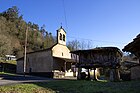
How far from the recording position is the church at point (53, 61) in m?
46.6

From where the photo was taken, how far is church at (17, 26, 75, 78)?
4657 cm

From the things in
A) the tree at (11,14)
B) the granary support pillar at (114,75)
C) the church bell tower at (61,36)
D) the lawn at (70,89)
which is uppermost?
the tree at (11,14)

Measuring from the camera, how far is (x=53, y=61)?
153 ft

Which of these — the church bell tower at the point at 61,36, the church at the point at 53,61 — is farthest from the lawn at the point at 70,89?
the church bell tower at the point at 61,36

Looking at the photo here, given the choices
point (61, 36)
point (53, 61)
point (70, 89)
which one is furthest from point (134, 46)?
point (61, 36)

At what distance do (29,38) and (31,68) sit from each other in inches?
1390

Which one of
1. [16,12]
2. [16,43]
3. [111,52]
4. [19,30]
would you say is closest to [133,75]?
[111,52]

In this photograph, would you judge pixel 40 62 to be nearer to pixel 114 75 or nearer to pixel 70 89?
pixel 114 75

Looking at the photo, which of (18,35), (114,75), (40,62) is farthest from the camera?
(18,35)

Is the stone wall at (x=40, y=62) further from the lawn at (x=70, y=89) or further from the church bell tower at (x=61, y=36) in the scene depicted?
the lawn at (x=70, y=89)

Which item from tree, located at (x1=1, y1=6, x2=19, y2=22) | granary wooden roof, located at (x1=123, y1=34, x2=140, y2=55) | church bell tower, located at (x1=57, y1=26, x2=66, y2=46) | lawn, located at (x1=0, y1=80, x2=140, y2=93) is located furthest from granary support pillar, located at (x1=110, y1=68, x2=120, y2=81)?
tree, located at (x1=1, y1=6, x2=19, y2=22)

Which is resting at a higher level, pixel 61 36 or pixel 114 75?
pixel 61 36

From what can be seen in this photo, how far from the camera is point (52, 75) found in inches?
1781

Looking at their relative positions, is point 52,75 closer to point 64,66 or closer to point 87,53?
point 64,66
